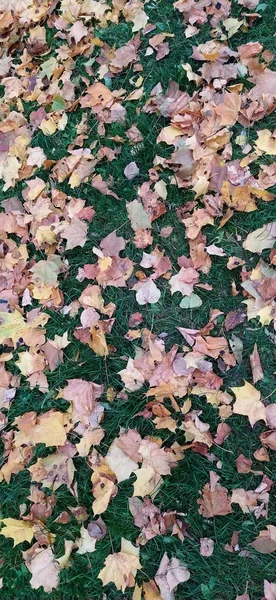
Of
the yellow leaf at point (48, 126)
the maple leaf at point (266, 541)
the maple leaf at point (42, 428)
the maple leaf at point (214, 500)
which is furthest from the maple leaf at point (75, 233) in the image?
the maple leaf at point (266, 541)

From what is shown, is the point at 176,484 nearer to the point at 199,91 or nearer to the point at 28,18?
the point at 199,91

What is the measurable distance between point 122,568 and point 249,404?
820 millimetres

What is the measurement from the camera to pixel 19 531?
211 cm

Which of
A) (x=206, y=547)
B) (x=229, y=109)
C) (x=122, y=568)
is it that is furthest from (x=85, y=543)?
(x=229, y=109)

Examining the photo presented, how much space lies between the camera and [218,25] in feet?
10.1

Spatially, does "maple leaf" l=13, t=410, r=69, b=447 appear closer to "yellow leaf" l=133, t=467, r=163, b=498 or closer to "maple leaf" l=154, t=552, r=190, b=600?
"yellow leaf" l=133, t=467, r=163, b=498

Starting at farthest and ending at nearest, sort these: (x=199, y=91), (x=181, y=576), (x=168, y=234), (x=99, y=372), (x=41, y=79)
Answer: (x=41, y=79), (x=199, y=91), (x=168, y=234), (x=99, y=372), (x=181, y=576)

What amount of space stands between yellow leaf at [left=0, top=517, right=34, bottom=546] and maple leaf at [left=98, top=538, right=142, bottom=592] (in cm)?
35

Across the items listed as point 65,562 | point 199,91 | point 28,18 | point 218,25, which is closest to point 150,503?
point 65,562

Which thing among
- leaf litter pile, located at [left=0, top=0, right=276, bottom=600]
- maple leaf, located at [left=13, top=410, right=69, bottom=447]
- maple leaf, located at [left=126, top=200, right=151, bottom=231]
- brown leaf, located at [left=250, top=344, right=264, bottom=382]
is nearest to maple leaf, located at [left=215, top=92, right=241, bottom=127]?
leaf litter pile, located at [left=0, top=0, right=276, bottom=600]

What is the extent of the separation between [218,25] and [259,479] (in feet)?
8.62

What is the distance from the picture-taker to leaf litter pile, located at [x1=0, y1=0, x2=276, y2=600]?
6.59 feet

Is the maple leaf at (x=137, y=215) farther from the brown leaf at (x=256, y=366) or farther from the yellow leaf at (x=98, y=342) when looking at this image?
the brown leaf at (x=256, y=366)

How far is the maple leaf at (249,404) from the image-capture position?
81.3 inches
